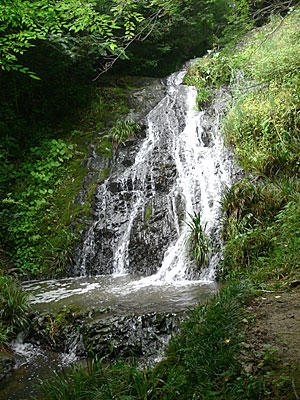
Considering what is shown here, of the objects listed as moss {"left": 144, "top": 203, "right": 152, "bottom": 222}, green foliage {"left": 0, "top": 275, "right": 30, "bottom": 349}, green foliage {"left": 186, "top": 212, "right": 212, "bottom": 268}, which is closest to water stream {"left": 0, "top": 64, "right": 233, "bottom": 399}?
moss {"left": 144, "top": 203, "right": 152, "bottom": 222}

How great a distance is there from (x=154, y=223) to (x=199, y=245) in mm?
1666

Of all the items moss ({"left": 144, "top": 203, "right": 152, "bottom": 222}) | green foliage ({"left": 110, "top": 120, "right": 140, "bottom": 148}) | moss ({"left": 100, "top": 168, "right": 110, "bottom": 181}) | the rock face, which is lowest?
the rock face

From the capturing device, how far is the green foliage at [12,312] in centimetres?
416

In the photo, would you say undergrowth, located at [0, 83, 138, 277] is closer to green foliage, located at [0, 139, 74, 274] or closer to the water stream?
green foliage, located at [0, 139, 74, 274]

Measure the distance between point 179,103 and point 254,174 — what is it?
16.8 ft

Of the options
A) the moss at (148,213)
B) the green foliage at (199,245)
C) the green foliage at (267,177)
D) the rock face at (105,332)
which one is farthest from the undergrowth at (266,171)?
the moss at (148,213)

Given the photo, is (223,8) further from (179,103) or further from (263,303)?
(263,303)

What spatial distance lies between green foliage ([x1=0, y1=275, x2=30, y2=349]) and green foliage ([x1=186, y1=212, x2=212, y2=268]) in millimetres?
3172

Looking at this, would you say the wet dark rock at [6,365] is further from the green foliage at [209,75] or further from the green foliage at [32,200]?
the green foliage at [209,75]

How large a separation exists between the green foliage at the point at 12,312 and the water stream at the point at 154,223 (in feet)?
1.06

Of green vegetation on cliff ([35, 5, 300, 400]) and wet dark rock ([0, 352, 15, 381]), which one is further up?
green vegetation on cliff ([35, 5, 300, 400])

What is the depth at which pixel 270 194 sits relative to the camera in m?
5.42

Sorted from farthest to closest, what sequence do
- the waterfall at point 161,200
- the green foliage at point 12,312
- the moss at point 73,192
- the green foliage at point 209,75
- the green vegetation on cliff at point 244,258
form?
1. the green foliage at point 209,75
2. the moss at point 73,192
3. the waterfall at point 161,200
4. the green foliage at point 12,312
5. the green vegetation on cliff at point 244,258

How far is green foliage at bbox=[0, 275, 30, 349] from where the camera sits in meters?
4.16
